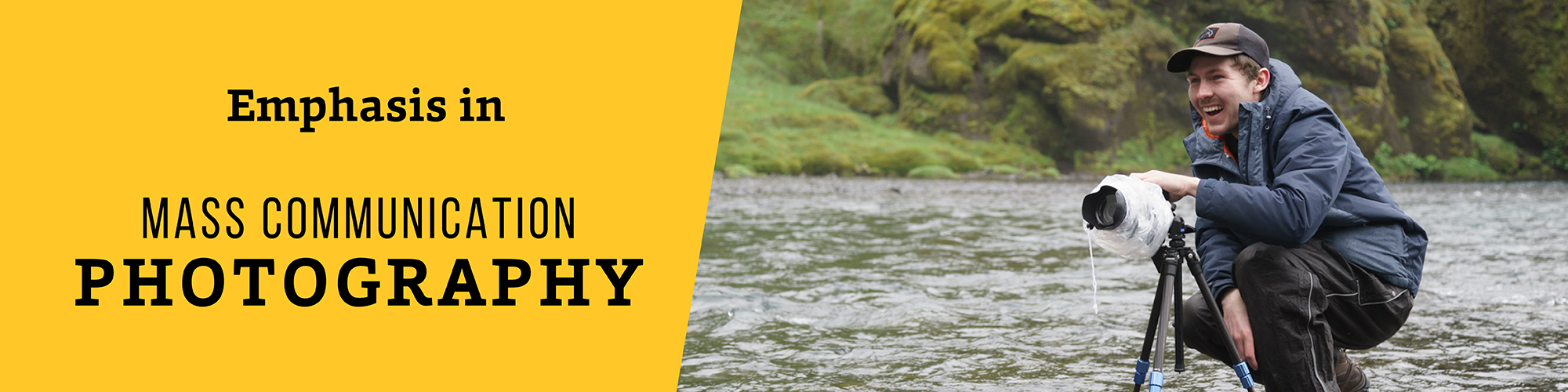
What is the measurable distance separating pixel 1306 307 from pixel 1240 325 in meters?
0.24

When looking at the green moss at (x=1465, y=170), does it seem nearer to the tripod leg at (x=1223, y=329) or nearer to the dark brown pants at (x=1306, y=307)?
the dark brown pants at (x=1306, y=307)

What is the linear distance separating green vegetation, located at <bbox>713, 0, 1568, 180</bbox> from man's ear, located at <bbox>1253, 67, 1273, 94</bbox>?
31090 millimetres

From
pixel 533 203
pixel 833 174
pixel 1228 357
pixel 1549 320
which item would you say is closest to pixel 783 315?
pixel 533 203

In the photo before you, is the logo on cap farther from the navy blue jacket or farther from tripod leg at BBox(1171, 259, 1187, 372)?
tripod leg at BBox(1171, 259, 1187, 372)

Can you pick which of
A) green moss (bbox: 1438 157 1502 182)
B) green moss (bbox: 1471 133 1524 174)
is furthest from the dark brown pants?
green moss (bbox: 1471 133 1524 174)

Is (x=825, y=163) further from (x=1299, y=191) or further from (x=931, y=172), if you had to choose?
(x=1299, y=191)

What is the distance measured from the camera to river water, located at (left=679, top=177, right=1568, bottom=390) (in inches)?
199

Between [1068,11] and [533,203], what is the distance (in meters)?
35.6

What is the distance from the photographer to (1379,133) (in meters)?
39.4

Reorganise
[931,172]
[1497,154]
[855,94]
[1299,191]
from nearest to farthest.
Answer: [1299,191], [931,172], [1497,154], [855,94]

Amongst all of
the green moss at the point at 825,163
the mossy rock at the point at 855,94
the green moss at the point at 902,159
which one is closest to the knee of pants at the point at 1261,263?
the green moss at the point at 825,163

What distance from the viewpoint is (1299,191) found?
2932 mm

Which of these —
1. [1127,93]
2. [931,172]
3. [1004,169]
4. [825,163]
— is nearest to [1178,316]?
[931,172]

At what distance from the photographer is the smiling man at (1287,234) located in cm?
304
